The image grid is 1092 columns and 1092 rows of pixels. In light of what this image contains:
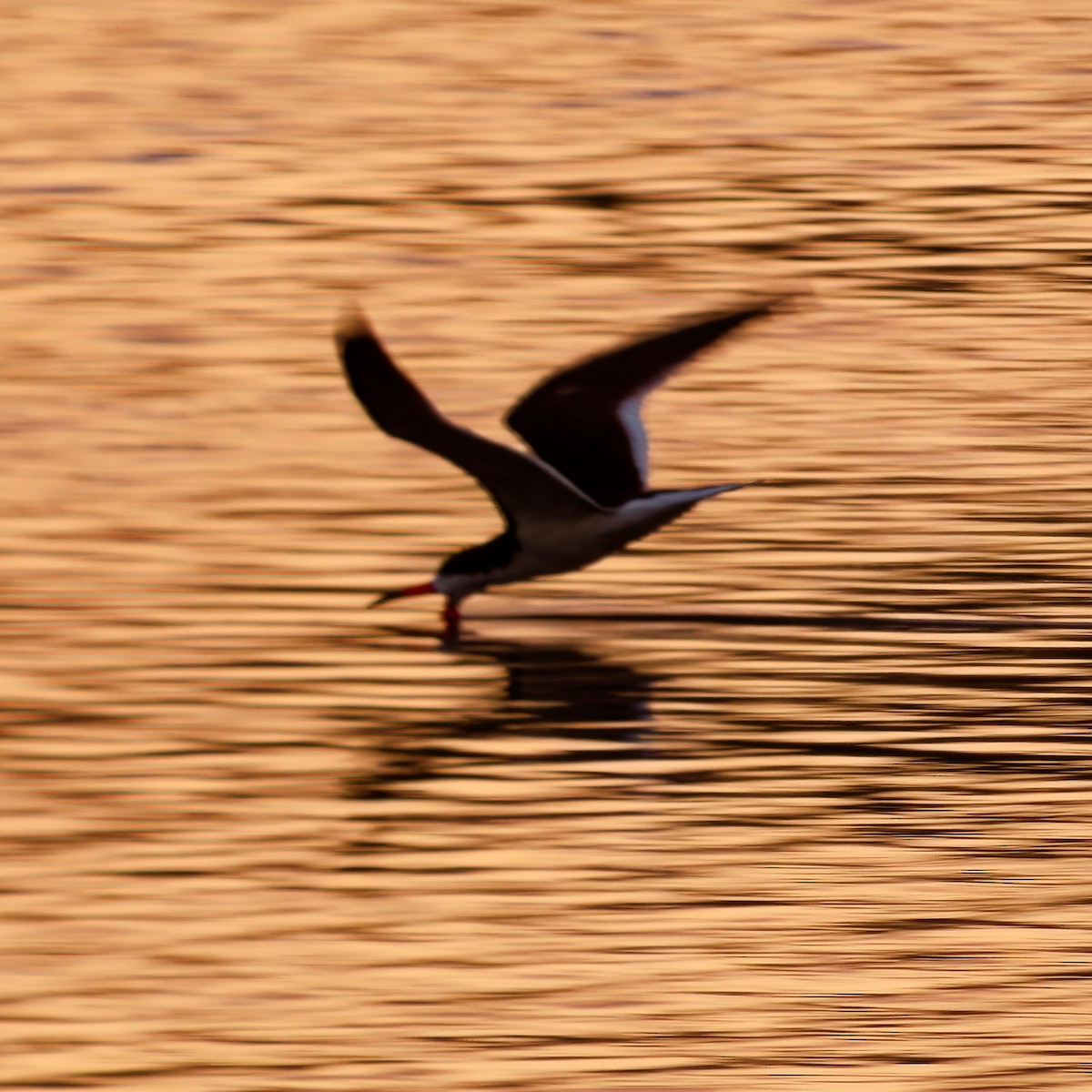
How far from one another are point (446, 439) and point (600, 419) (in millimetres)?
982

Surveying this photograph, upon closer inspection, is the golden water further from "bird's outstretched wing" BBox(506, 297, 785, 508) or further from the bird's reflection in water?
"bird's outstretched wing" BBox(506, 297, 785, 508)

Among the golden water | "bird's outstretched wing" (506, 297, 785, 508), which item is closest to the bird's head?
the golden water

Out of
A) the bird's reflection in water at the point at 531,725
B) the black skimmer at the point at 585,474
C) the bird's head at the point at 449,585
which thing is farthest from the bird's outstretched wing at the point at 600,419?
the bird's reflection in water at the point at 531,725

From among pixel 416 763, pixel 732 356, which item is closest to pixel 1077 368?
pixel 732 356

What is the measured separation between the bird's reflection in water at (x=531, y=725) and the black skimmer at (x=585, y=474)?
1.13 feet

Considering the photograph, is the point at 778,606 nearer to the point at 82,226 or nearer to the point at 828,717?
the point at 828,717

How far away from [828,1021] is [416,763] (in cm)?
225

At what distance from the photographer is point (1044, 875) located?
29.5 ft

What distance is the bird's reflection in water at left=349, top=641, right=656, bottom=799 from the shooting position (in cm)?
994

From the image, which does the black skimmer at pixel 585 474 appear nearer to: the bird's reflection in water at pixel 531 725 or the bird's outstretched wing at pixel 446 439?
the bird's outstretched wing at pixel 446 439

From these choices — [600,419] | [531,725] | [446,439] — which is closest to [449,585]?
[600,419]

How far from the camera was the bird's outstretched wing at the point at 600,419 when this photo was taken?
10953 millimetres

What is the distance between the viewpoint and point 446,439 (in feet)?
33.4

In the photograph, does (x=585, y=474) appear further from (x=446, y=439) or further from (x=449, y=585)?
(x=446, y=439)
